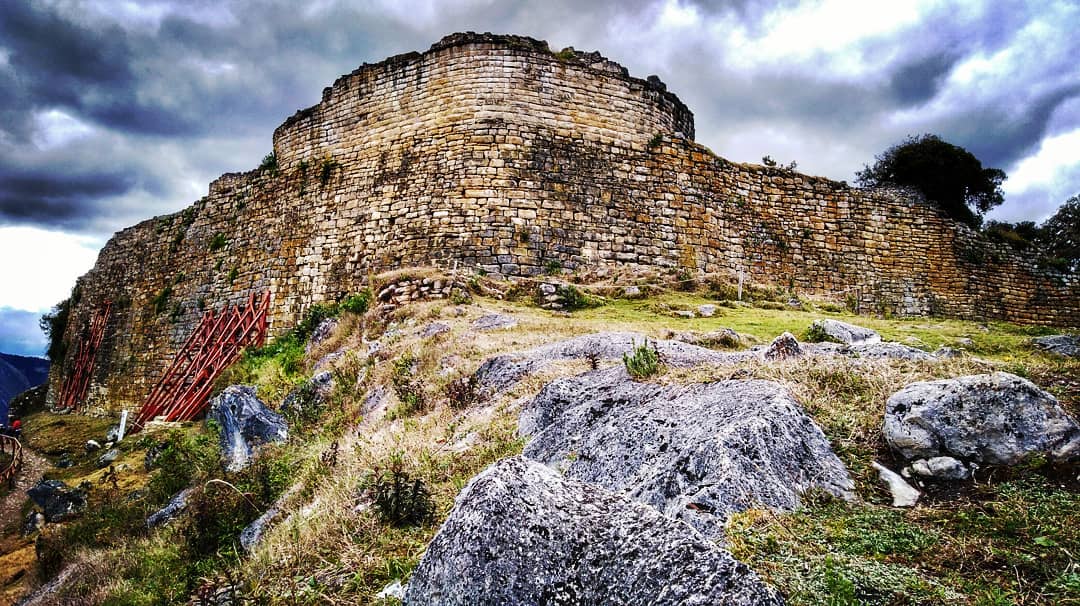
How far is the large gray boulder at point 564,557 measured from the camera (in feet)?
8.18

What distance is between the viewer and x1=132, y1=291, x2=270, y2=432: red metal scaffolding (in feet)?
51.2

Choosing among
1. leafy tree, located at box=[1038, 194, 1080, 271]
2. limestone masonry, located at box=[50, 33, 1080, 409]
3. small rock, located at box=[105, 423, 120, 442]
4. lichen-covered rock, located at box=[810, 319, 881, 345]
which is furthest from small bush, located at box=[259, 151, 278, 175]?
leafy tree, located at box=[1038, 194, 1080, 271]

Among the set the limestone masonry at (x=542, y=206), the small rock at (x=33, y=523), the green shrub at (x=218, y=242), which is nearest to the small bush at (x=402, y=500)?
the small rock at (x=33, y=523)

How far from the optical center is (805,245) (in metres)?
16.3

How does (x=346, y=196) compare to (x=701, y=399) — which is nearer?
(x=701, y=399)

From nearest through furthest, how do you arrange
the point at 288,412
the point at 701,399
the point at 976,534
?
the point at 976,534 → the point at 701,399 → the point at 288,412

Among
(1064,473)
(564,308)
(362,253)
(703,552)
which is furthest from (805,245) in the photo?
(703,552)

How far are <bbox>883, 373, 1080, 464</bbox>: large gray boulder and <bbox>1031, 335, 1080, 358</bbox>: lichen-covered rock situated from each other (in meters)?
3.72

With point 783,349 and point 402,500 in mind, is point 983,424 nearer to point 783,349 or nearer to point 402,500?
point 783,349

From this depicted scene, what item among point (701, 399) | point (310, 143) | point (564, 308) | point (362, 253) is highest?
point (310, 143)

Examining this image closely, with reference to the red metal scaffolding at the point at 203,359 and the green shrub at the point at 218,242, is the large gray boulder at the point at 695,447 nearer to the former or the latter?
the red metal scaffolding at the point at 203,359

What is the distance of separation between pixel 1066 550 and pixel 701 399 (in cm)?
202

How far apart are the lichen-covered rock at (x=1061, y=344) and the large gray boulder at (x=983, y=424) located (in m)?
3.72

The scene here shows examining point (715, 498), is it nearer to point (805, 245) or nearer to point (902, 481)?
point (902, 481)
